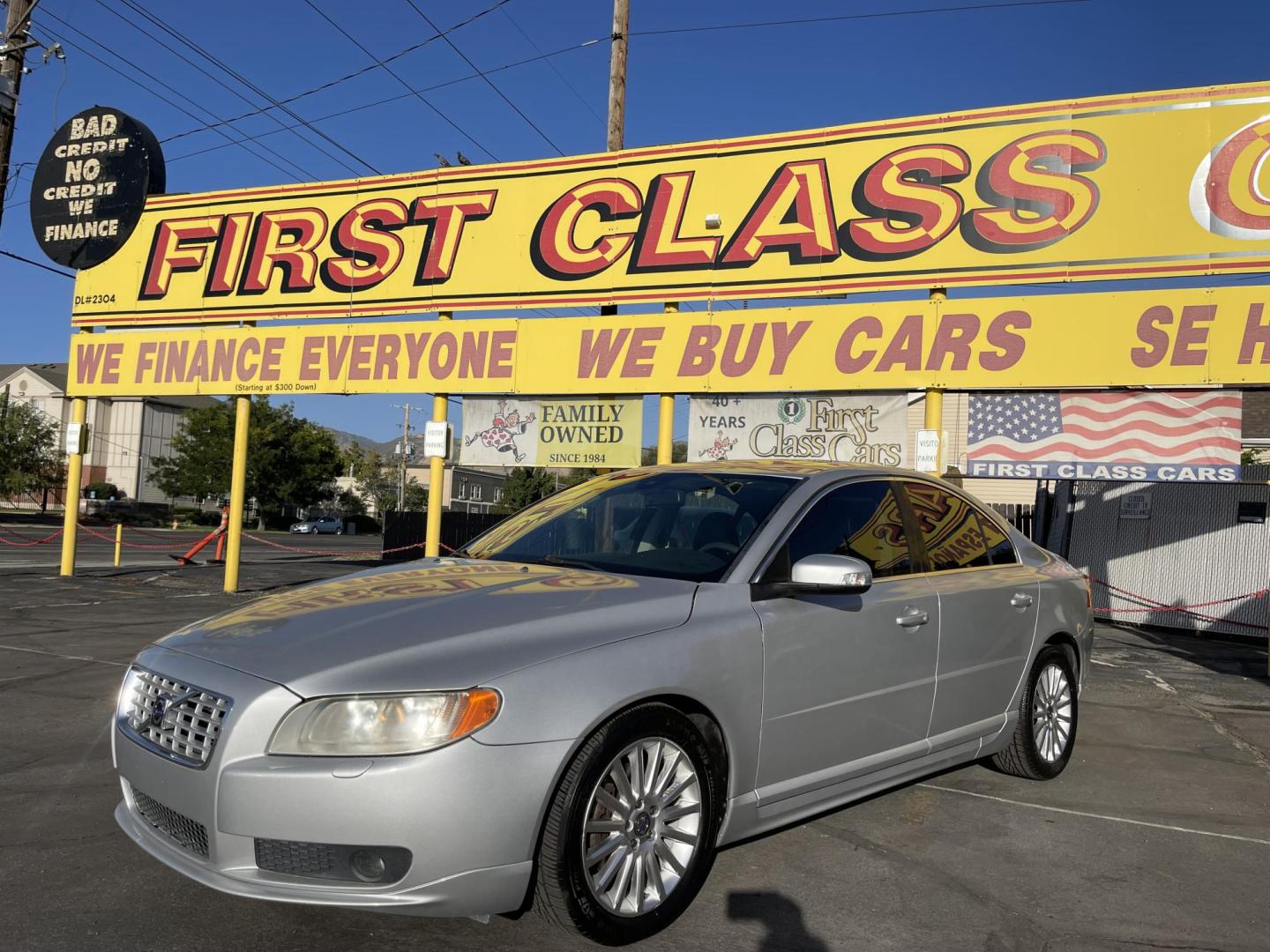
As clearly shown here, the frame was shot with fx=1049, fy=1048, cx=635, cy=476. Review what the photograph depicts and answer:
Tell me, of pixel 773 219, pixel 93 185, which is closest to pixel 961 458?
pixel 773 219

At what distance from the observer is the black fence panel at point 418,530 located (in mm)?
22312

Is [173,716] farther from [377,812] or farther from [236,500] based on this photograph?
[236,500]

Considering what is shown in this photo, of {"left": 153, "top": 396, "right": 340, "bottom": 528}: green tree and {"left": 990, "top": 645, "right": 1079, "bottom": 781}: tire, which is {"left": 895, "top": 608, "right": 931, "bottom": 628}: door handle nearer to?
{"left": 990, "top": 645, "right": 1079, "bottom": 781}: tire

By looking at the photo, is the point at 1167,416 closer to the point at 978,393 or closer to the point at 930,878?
the point at 978,393

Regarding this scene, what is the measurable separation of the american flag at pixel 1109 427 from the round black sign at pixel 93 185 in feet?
44.2

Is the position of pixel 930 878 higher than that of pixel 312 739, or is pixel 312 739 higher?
pixel 312 739

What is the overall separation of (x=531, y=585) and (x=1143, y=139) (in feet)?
33.4

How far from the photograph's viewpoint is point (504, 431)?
46.9 feet

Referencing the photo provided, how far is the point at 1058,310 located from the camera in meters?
11.3

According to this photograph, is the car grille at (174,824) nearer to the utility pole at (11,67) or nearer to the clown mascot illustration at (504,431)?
the clown mascot illustration at (504,431)

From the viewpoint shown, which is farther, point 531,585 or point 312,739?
point 531,585

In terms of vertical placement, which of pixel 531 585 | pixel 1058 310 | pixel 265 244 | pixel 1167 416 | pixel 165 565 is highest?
pixel 265 244

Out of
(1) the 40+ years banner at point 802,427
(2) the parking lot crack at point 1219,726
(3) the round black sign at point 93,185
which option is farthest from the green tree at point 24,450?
(2) the parking lot crack at point 1219,726

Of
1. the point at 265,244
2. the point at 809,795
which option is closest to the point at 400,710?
the point at 809,795
